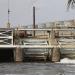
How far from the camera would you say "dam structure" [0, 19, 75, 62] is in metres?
28.8

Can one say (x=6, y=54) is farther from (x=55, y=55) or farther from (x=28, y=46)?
(x=55, y=55)

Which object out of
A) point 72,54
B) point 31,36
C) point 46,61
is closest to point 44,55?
point 46,61

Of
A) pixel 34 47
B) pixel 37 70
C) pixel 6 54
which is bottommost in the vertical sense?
pixel 6 54

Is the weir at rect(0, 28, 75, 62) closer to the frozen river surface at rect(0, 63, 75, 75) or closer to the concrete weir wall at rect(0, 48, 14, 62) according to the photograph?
the concrete weir wall at rect(0, 48, 14, 62)

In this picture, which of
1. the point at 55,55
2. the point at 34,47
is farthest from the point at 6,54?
the point at 55,55

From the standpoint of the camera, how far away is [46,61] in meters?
29.5

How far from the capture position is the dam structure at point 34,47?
1132 inches

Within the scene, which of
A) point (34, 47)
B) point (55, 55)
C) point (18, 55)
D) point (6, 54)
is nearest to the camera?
point (18, 55)

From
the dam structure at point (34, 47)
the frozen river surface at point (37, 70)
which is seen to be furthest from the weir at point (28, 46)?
the frozen river surface at point (37, 70)

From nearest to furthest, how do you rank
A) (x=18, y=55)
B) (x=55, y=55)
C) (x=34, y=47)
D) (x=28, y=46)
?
(x=18, y=55) → (x=55, y=55) → (x=28, y=46) → (x=34, y=47)

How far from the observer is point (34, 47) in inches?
1140

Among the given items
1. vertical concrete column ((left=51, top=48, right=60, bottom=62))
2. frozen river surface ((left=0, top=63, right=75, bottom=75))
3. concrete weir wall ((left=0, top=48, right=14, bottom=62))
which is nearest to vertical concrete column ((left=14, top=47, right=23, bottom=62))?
concrete weir wall ((left=0, top=48, right=14, bottom=62))

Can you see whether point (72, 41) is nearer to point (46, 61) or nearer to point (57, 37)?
point (57, 37)

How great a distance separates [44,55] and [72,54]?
2757 mm
